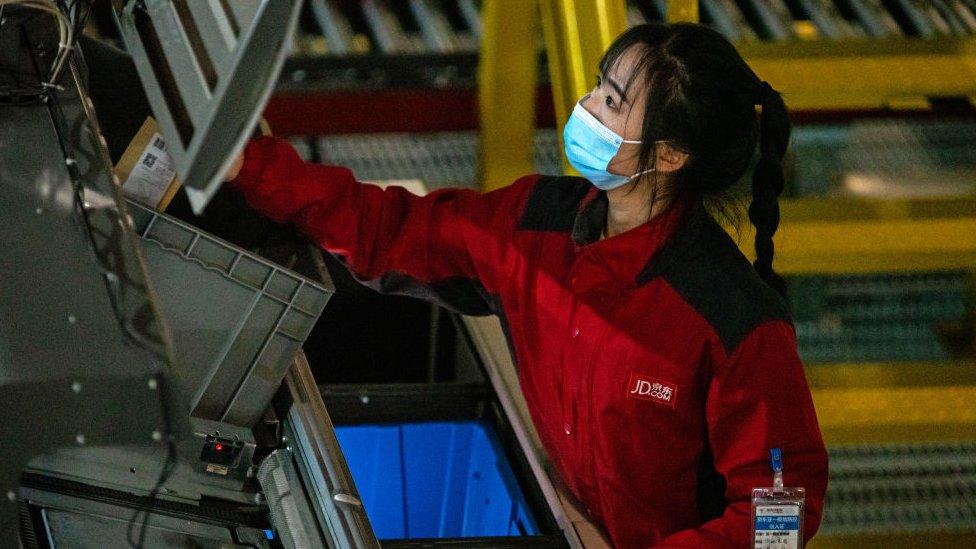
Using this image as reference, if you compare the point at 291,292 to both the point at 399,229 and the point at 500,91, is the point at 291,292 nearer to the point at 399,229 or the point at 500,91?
the point at 399,229

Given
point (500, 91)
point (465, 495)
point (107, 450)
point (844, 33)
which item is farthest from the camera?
point (844, 33)

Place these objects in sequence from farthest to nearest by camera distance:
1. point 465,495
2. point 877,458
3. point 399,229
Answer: point 877,458 → point 465,495 → point 399,229

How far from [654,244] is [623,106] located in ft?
0.89

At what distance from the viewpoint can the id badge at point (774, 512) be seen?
212cm

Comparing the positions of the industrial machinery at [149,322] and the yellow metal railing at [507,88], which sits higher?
the industrial machinery at [149,322]

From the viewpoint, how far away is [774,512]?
83.7 inches

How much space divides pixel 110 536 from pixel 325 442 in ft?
1.33

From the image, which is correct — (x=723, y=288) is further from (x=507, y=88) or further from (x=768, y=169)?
(x=507, y=88)

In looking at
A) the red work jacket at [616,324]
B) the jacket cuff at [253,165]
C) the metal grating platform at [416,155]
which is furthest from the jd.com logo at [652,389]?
the metal grating platform at [416,155]

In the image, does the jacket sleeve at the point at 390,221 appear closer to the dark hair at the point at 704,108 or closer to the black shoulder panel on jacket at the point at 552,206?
the black shoulder panel on jacket at the point at 552,206

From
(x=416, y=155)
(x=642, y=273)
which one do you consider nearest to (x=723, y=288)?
(x=642, y=273)

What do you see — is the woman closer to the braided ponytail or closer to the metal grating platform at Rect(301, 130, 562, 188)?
the braided ponytail

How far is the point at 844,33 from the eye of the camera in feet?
19.4

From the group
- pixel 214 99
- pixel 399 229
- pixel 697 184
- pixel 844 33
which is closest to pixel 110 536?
pixel 214 99
